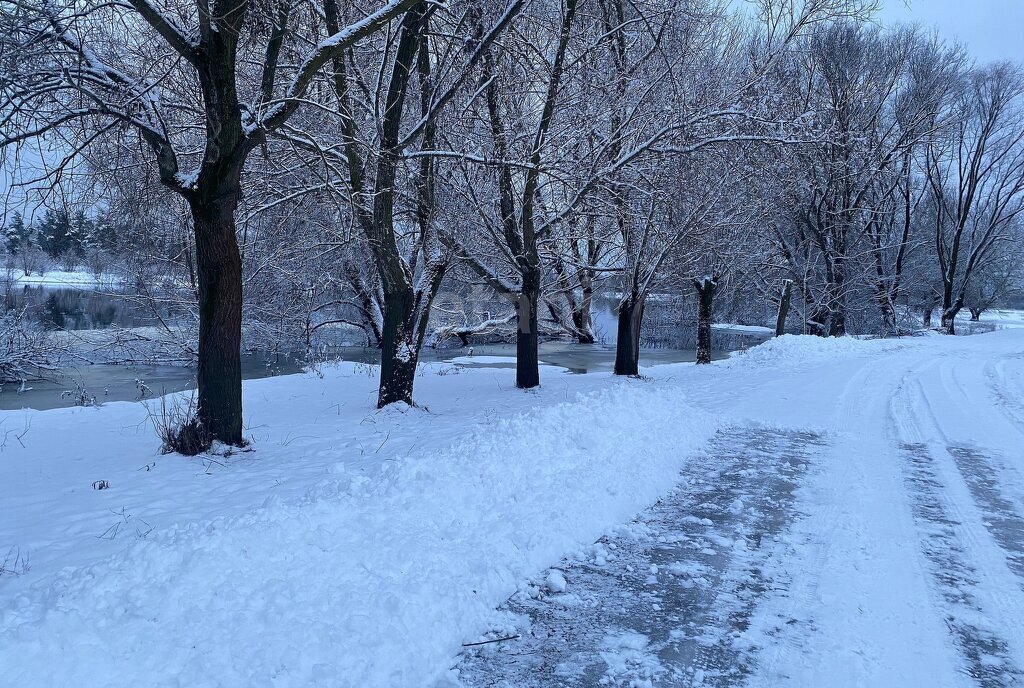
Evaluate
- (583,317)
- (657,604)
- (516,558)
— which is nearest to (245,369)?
(583,317)

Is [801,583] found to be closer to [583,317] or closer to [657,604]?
[657,604]

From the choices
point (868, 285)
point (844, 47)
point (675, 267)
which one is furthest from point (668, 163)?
point (868, 285)

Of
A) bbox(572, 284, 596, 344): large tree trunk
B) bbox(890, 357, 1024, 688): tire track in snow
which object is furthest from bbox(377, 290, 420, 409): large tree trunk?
bbox(572, 284, 596, 344): large tree trunk

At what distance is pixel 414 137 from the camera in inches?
383

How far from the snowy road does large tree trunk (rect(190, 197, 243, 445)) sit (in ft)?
14.2

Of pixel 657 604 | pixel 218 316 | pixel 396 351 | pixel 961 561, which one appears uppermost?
pixel 218 316

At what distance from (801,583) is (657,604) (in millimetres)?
1086

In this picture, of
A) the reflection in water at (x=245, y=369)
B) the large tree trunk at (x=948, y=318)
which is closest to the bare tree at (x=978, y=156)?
the large tree trunk at (x=948, y=318)

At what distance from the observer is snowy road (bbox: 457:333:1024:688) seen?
11.3 feet

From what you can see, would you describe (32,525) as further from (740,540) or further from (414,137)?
(414,137)

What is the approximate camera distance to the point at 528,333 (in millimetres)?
13648

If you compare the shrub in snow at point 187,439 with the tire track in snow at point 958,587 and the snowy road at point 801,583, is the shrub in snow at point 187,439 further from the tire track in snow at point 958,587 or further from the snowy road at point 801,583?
the tire track in snow at point 958,587

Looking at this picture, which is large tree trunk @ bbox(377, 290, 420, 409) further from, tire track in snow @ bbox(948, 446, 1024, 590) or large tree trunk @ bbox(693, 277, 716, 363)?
large tree trunk @ bbox(693, 277, 716, 363)

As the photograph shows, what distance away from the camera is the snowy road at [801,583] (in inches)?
135
